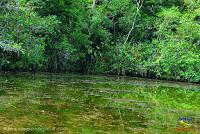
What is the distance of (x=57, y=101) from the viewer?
18.0 meters

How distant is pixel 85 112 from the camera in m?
15.6

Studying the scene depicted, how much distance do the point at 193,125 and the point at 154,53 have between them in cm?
2933

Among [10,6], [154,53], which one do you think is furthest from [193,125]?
[154,53]

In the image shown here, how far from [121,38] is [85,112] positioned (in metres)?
30.3

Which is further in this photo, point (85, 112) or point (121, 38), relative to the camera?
point (121, 38)

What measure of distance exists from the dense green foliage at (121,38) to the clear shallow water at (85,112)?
1268 centimetres

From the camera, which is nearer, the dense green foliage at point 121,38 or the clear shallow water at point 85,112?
the clear shallow water at point 85,112

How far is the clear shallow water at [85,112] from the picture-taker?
12352mm

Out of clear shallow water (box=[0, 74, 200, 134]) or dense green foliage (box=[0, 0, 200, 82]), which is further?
dense green foliage (box=[0, 0, 200, 82])

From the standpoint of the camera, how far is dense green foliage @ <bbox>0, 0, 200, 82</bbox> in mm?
37844

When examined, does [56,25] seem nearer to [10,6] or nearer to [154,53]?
[10,6]

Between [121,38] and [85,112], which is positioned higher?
[121,38]

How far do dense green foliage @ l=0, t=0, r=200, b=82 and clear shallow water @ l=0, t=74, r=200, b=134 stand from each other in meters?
12.7

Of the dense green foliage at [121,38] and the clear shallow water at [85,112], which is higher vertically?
the dense green foliage at [121,38]
